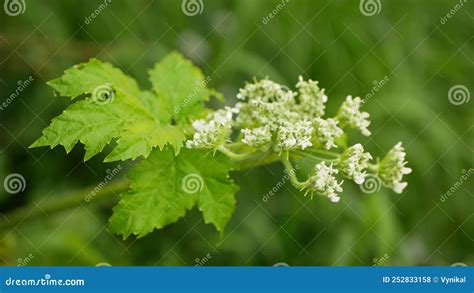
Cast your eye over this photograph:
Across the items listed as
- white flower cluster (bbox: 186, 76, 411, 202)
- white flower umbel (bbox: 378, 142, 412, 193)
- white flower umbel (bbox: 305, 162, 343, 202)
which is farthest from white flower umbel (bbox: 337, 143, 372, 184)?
white flower umbel (bbox: 378, 142, 412, 193)

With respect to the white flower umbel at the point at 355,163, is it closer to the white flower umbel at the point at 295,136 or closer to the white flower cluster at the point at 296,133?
the white flower cluster at the point at 296,133

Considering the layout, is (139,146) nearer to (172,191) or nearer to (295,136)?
(172,191)

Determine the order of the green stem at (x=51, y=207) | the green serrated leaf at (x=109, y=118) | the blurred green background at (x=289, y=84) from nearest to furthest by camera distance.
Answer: the green serrated leaf at (x=109, y=118)
the green stem at (x=51, y=207)
the blurred green background at (x=289, y=84)

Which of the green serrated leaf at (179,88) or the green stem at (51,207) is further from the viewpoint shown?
the green stem at (51,207)

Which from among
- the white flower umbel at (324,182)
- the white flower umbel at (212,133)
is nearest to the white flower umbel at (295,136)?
the white flower umbel at (324,182)

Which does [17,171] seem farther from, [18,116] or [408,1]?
[408,1]

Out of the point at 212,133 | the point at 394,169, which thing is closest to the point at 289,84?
the point at 394,169
